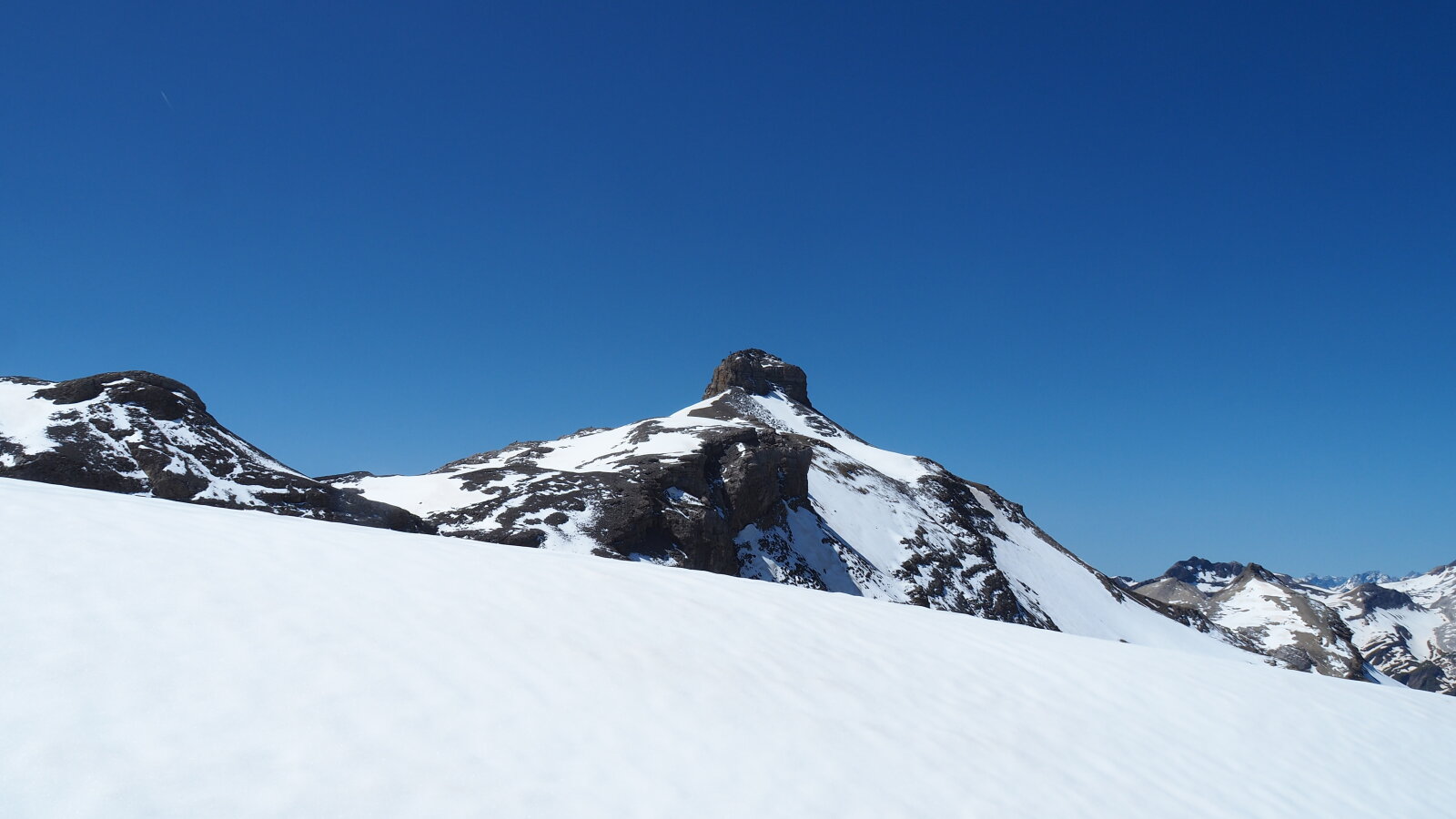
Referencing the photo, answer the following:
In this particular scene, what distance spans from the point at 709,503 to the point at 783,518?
304 inches

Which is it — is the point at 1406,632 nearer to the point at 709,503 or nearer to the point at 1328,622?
the point at 1328,622

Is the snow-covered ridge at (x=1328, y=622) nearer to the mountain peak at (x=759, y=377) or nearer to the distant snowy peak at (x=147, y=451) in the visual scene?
the mountain peak at (x=759, y=377)

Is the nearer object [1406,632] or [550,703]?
[550,703]

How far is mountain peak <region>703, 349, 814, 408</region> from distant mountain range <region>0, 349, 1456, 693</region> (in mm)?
14919

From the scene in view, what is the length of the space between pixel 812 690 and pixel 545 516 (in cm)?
2677

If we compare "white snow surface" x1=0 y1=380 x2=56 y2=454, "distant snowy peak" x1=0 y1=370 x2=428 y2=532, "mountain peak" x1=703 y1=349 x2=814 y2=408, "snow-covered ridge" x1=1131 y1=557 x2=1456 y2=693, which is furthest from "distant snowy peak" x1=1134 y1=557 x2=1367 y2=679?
"white snow surface" x1=0 y1=380 x2=56 y2=454

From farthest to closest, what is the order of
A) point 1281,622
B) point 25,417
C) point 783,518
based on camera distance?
point 1281,622 < point 783,518 < point 25,417

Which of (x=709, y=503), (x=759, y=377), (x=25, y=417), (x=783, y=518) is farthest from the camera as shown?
(x=759, y=377)

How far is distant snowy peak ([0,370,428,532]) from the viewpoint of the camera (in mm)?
24531

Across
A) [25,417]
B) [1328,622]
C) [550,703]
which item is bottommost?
[550,703]

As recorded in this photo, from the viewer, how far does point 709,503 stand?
37625 millimetres

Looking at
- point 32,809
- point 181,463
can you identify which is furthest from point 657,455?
point 32,809

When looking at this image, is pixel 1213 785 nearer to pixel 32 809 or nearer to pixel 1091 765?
pixel 1091 765

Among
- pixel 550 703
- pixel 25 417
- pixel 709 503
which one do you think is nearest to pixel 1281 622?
pixel 709 503
